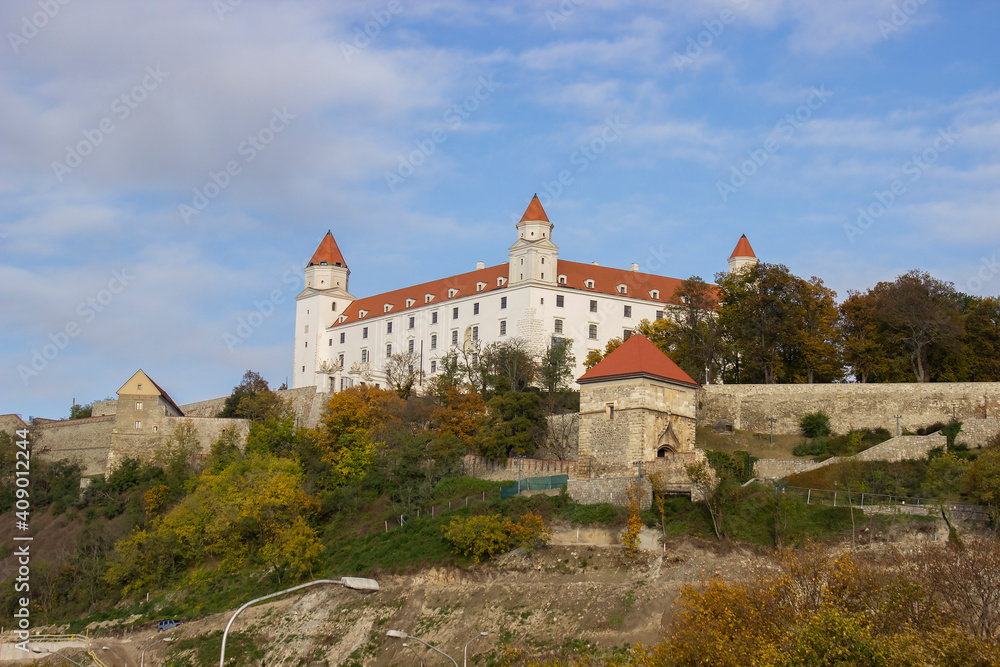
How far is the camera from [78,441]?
62.8 metres

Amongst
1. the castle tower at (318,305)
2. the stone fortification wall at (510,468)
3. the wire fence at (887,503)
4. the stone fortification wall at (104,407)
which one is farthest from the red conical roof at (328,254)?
the wire fence at (887,503)

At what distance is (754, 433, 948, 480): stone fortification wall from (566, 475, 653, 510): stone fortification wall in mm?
5303

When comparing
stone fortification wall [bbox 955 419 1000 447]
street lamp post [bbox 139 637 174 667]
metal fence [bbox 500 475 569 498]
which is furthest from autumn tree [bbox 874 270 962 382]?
street lamp post [bbox 139 637 174 667]

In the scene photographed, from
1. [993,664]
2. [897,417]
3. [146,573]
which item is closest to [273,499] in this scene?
[146,573]

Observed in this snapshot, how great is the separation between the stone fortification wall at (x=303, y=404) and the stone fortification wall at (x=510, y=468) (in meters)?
15.1

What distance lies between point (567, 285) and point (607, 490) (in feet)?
104

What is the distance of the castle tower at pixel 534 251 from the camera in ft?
222

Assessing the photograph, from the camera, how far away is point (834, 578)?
2344cm

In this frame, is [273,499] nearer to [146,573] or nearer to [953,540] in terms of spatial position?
[146,573]

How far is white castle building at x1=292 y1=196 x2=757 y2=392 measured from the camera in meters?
67.2

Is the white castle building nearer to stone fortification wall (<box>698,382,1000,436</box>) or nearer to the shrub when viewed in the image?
stone fortification wall (<box>698,382,1000,436</box>)

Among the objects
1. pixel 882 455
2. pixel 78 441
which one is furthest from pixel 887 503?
pixel 78 441

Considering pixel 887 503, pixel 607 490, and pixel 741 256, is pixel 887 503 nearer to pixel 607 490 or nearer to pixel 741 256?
pixel 607 490

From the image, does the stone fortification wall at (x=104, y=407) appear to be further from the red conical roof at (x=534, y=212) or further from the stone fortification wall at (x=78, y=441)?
the red conical roof at (x=534, y=212)
